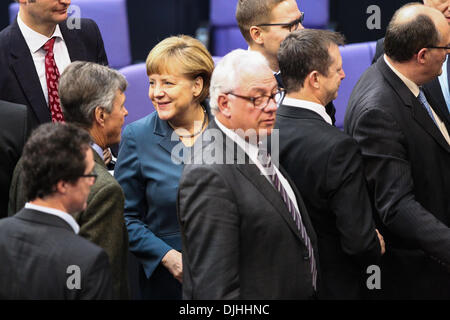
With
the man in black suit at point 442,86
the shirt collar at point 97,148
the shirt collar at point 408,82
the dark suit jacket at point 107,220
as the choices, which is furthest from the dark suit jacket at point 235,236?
the man in black suit at point 442,86

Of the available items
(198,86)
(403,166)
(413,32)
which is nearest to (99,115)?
(198,86)

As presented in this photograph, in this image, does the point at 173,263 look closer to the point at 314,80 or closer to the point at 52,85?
the point at 314,80

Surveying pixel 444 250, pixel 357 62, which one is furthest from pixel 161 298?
pixel 357 62

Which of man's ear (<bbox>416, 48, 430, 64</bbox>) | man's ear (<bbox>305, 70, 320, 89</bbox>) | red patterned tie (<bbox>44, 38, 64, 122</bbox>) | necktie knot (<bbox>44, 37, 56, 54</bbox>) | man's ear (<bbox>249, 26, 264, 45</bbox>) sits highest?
man's ear (<bbox>416, 48, 430, 64</bbox>)

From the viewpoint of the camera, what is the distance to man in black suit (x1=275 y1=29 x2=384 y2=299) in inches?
85.8

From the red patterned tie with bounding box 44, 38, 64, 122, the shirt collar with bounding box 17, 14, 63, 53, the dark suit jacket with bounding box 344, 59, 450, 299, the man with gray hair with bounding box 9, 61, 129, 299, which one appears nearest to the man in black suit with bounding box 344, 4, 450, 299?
the dark suit jacket with bounding box 344, 59, 450, 299

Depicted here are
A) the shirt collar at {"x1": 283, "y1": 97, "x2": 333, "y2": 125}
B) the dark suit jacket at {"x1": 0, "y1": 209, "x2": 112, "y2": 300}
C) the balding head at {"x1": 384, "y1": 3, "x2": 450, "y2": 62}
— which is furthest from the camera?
the balding head at {"x1": 384, "y1": 3, "x2": 450, "y2": 62}

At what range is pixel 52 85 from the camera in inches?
116

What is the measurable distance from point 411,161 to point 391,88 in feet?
0.89

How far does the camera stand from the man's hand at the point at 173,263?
2383mm

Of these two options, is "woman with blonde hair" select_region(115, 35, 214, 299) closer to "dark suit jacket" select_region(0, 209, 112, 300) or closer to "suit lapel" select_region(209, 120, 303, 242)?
"suit lapel" select_region(209, 120, 303, 242)

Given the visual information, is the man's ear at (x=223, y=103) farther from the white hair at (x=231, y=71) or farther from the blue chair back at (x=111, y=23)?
the blue chair back at (x=111, y=23)

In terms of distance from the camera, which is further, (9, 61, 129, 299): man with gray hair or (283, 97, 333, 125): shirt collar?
(283, 97, 333, 125): shirt collar

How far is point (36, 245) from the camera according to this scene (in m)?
1.72
